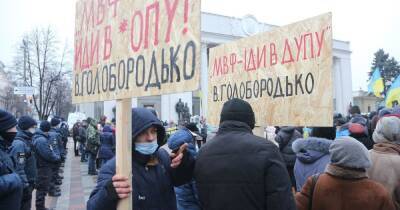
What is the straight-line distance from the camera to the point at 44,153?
26.1 feet

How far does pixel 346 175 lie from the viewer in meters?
2.79

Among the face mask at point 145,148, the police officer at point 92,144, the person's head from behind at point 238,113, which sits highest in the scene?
the person's head from behind at point 238,113

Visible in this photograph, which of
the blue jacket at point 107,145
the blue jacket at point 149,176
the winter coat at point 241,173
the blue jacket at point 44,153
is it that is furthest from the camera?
the blue jacket at point 107,145

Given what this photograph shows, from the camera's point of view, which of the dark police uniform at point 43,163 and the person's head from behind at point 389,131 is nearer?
the person's head from behind at point 389,131

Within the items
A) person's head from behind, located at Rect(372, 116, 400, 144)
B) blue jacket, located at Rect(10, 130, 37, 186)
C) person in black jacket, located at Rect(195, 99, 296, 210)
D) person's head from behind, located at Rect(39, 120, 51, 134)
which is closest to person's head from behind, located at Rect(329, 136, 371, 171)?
person in black jacket, located at Rect(195, 99, 296, 210)

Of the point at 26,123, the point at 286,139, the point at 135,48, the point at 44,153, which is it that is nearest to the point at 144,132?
the point at 135,48

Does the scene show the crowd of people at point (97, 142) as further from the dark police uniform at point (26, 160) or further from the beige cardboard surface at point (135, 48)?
the beige cardboard surface at point (135, 48)

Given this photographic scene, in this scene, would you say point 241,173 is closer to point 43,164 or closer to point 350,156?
point 350,156

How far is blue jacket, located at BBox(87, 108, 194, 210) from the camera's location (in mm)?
2623

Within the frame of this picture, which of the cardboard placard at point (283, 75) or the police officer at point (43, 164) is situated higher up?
the cardboard placard at point (283, 75)

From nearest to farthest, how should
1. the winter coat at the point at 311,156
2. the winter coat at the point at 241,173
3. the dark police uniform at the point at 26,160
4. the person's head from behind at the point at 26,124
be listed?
the winter coat at the point at 241,173, the winter coat at the point at 311,156, the dark police uniform at the point at 26,160, the person's head from behind at the point at 26,124

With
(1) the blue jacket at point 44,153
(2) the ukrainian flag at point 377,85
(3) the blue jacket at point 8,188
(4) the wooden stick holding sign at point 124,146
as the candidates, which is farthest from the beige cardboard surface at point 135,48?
(2) the ukrainian flag at point 377,85

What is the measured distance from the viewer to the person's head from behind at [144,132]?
8.91ft

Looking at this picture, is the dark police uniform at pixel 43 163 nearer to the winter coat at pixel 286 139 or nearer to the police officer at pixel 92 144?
the winter coat at pixel 286 139
